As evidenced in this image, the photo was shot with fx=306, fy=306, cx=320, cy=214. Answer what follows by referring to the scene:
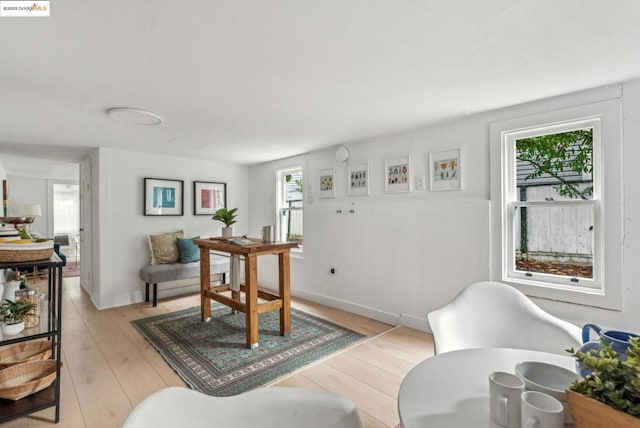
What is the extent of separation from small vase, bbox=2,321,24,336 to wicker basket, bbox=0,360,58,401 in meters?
0.22

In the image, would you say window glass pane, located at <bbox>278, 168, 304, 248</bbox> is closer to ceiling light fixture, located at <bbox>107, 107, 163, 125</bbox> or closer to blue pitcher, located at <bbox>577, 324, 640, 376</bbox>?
ceiling light fixture, located at <bbox>107, 107, 163, 125</bbox>

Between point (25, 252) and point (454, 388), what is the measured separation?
2.20 metres

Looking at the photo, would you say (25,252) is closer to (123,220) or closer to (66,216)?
(123,220)

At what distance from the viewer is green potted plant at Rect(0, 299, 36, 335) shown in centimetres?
179

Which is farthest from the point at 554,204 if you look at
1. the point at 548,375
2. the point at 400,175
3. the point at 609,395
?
the point at 609,395

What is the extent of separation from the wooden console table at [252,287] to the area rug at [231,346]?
16 centimetres

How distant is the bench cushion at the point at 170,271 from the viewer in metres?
3.97

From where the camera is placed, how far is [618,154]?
6.88 ft

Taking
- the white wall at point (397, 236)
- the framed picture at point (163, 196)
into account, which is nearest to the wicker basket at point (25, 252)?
the framed picture at point (163, 196)

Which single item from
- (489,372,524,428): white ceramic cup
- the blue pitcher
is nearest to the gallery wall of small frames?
the blue pitcher

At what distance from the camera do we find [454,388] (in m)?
0.93

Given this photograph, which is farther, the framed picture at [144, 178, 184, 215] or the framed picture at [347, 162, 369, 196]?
the framed picture at [144, 178, 184, 215]

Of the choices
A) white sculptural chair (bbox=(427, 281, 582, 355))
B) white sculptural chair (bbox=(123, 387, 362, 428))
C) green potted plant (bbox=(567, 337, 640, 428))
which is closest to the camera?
green potted plant (bbox=(567, 337, 640, 428))

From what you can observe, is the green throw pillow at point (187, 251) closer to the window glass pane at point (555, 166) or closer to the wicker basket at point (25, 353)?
the wicker basket at point (25, 353)
